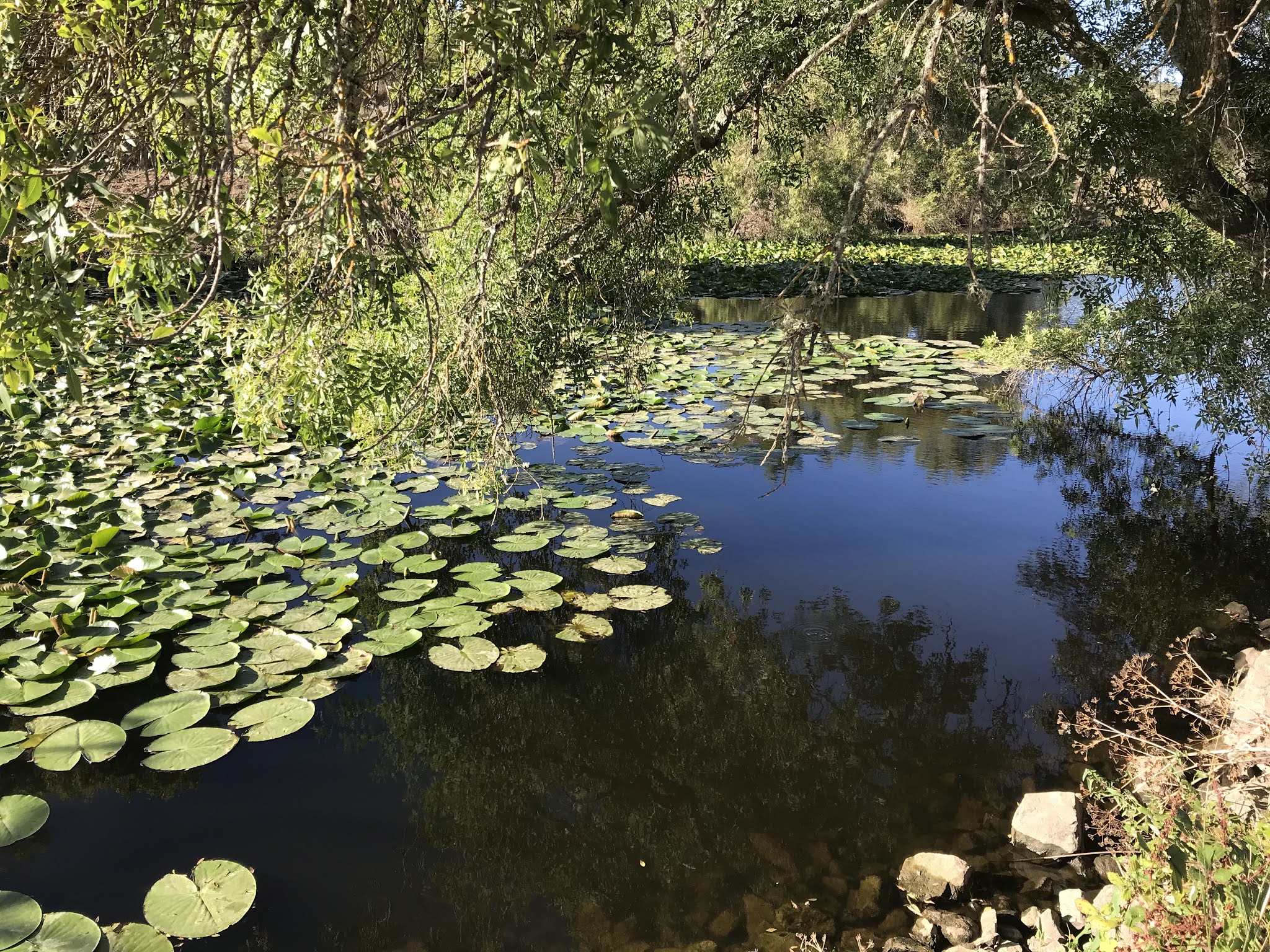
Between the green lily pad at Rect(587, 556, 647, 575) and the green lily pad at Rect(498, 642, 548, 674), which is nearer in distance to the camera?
the green lily pad at Rect(498, 642, 548, 674)

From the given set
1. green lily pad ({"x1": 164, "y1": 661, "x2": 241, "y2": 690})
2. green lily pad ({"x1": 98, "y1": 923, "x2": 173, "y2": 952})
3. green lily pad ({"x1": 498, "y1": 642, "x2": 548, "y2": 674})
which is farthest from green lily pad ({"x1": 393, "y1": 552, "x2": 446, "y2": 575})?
green lily pad ({"x1": 98, "y1": 923, "x2": 173, "y2": 952})

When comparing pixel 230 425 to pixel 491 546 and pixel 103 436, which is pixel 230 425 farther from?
pixel 491 546

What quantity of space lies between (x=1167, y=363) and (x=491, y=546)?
14.5 ft

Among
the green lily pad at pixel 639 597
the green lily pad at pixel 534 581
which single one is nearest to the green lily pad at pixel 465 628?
the green lily pad at pixel 534 581

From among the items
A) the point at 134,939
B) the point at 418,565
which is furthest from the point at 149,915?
the point at 418,565

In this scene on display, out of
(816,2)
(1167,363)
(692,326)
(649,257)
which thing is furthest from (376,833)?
(692,326)

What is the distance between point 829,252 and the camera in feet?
8.16

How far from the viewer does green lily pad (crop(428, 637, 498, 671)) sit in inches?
153

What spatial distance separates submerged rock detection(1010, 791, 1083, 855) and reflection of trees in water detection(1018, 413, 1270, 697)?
3.69 ft

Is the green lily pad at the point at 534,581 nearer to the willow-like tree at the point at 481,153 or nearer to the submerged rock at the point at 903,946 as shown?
the willow-like tree at the point at 481,153

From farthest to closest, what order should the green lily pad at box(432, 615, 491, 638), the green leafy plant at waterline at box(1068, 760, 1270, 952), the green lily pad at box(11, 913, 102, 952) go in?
the green lily pad at box(432, 615, 491, 638) → the green lily pad at box(11, 913, 102, 952) → the green leafy plant at waterline at box(1068, 760, 1270, 952)

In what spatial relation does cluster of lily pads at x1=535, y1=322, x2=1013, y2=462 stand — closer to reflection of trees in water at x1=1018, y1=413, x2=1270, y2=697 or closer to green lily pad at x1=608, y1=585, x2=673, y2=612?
reflection of trees in water at x1=1018, y1=413, x2=1270, y2=697

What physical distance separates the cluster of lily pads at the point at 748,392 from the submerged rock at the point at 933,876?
3.24 meters

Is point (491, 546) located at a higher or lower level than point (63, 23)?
lower
